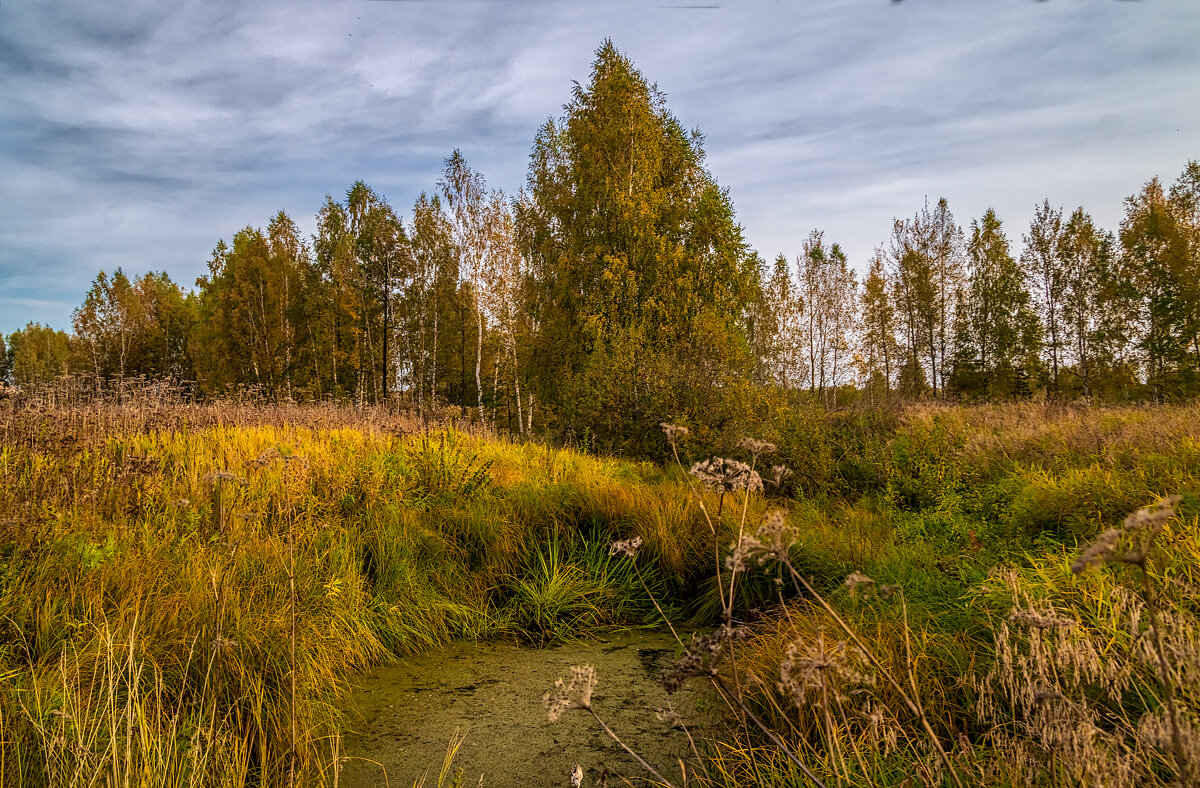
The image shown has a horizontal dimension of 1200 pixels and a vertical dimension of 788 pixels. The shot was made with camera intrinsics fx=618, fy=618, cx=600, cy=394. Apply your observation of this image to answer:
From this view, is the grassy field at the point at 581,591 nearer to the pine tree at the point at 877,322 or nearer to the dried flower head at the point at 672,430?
the dried flower head at the point at 672,430

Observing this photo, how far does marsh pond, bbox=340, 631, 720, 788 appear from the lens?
101 inches

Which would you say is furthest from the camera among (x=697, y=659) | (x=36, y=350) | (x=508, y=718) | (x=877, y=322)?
(x=36, y=350)

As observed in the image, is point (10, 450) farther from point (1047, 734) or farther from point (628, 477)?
point (1047, 734)

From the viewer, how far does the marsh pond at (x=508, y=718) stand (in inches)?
101

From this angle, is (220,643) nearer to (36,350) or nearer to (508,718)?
(508,718)

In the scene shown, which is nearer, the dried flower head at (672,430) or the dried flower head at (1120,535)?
the dried flower head at (1120,535)

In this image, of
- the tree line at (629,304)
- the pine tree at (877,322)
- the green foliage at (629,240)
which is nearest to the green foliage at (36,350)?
the tree line at (629,304)

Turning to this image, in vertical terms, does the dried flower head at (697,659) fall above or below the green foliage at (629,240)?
below

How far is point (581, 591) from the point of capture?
4.40m

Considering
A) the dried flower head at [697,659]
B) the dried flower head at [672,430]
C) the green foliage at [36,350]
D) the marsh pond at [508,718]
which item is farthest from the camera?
the green foliage at [36,350]

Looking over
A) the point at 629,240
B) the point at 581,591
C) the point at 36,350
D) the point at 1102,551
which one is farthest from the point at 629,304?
the point at 36,350

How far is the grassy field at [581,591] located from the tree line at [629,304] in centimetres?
391

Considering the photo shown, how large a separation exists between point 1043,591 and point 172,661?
3875 mm

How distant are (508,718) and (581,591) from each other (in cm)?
146
